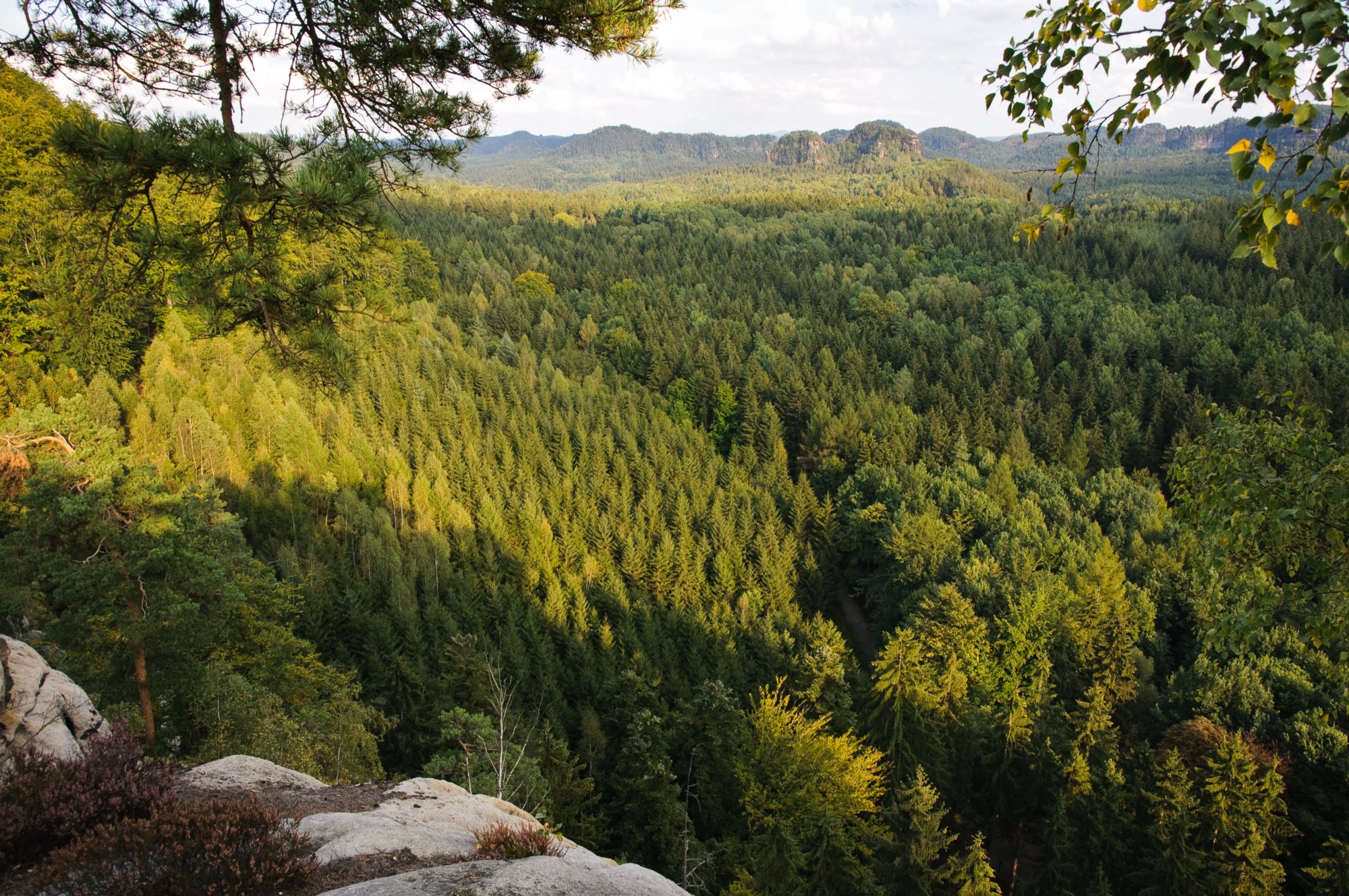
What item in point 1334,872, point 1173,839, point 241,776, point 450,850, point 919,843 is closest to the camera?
point 450,850

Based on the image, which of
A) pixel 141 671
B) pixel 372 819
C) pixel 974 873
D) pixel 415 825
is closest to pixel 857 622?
pixel 974 873

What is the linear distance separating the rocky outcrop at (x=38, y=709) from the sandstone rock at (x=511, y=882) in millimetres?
4166

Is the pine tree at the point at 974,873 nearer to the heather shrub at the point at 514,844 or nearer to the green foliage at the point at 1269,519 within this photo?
the green foliage at the point at 1269,519

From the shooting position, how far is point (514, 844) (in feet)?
20.5

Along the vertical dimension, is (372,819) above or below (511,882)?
below

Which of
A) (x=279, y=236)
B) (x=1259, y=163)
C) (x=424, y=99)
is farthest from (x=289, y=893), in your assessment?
(x=1259, y=163)

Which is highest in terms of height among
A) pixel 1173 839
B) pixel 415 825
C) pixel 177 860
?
pixel 177 860

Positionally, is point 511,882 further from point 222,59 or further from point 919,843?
point 919,843

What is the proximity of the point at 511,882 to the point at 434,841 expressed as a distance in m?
1.80

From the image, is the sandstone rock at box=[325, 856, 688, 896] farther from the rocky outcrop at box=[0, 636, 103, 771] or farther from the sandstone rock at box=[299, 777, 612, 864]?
the rocky outcrop at box=[0, 636, 103, 771]

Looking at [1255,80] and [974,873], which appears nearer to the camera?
[1255,80]

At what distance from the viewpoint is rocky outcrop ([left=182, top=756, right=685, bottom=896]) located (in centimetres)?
529

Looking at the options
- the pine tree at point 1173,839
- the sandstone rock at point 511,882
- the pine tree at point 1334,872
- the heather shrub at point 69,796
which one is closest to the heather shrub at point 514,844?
the sandstone rock at point 511,882

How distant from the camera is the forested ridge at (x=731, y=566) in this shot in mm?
14492
